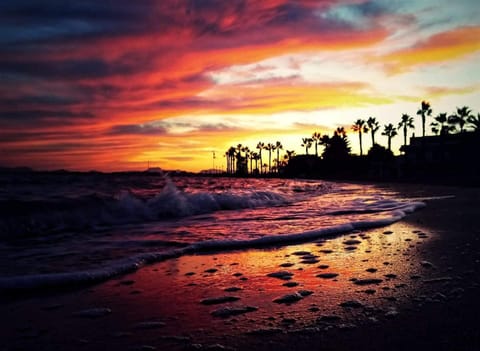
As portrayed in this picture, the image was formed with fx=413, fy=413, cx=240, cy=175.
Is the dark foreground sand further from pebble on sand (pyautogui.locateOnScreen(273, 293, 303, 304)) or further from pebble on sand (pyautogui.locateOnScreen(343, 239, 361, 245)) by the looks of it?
pebble on sand (pyautogui.locateOnScreen(343, 239, 361, 245))

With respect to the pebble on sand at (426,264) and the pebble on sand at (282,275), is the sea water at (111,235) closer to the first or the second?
the pebble on sand at (282,275)

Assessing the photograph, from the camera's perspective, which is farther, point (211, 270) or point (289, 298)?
point (211, 270)

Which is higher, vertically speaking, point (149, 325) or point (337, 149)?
point (337, 149)

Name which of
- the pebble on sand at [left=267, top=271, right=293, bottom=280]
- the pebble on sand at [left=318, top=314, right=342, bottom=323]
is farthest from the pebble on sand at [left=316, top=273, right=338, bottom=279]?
the pebble on sand at [left=318, top=314, right=342, bottom=323]

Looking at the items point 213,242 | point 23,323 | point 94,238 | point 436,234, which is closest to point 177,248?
point 213,242

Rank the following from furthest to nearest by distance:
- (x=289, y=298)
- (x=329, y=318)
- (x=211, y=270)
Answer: (x=211, y=270) < (x=289, y=298) < (x=329, y=318)

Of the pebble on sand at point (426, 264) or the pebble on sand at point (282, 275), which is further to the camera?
the pebble on sand at point (426, 264)

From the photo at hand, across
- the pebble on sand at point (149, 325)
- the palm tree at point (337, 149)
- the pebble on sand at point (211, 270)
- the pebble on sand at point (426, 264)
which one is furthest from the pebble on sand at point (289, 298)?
the palm tree at point (337, 149)

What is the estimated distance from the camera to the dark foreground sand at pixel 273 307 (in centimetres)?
286

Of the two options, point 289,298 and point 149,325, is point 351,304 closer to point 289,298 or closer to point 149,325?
point 289,298

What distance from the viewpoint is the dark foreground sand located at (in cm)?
286

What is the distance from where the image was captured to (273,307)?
140 inches

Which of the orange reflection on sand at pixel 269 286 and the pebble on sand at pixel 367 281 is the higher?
the pebble on sand at pixel 367 281

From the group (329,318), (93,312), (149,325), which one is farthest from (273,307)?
(93,312)
